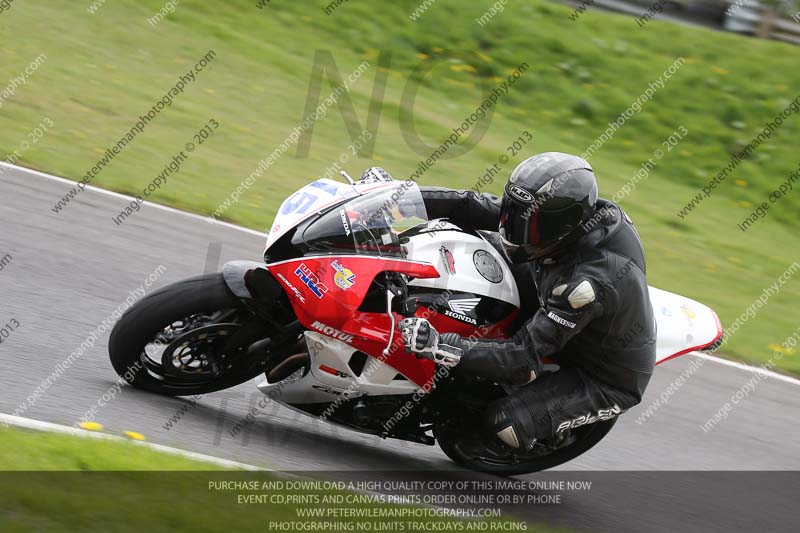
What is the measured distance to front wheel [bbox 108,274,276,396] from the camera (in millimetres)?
4879

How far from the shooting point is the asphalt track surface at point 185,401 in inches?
201

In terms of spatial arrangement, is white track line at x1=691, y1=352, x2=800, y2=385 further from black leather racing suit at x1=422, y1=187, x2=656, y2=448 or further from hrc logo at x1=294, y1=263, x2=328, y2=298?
hrc logo at x1=294, y1=263, x2=328, y2=298

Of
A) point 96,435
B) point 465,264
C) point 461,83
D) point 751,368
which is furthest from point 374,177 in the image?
point 461,83

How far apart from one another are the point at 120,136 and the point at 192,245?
2.83 m

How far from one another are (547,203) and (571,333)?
62 cm

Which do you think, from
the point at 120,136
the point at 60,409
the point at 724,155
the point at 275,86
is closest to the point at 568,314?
the point at 60,409

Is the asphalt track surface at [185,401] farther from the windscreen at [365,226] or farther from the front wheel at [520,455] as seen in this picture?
the windscreen at [365,226]

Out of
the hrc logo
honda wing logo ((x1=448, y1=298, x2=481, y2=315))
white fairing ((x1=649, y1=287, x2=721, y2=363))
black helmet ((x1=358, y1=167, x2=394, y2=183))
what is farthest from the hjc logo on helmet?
white fairing ((x1=649, y1=287, x2=721, y2=363))

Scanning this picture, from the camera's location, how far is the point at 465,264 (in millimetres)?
4887

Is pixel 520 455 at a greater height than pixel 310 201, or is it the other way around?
pixel 310 201

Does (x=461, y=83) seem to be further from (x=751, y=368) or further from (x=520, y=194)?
(x=520, y=194)

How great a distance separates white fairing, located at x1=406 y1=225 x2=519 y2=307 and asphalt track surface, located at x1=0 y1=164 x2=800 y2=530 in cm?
113

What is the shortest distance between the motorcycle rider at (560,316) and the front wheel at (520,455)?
0.18 meters

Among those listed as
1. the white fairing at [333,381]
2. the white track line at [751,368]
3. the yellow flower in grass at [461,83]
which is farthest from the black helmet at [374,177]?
the yellow flower in grass at [461,83]
